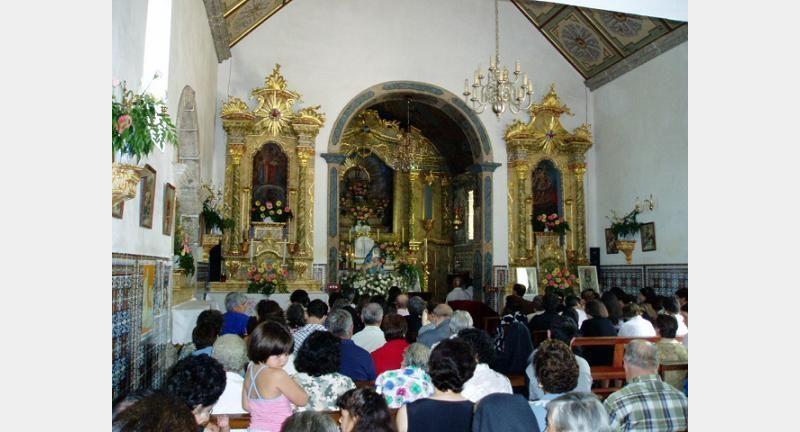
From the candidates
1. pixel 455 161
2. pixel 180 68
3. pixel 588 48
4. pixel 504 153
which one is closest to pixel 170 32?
pixel 180 68

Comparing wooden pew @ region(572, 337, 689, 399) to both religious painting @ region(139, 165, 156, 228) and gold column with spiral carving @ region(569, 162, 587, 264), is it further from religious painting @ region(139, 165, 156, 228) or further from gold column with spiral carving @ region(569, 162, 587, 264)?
gold column with spiral carving @ region(569, 162, 587, 264)

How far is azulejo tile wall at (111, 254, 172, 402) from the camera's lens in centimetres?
497

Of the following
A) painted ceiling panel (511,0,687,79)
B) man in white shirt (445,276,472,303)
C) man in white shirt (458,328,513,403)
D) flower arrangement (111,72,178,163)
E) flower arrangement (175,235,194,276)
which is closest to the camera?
flower arrangement (111,72,178,163)

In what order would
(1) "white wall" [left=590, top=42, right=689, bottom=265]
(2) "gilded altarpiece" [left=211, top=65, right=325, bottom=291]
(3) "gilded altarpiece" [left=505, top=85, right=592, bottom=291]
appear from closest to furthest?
(1) "white wall" [left=590, top=42, right=689, bottom=265], (2) "gilded altarpiece" [left=211, top=65, right=325, bottom=291], (3) "gilded altarpiece" [left=505, top=85, right=592, bottom=291]

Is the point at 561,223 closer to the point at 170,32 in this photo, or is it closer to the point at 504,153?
the point at 504,153

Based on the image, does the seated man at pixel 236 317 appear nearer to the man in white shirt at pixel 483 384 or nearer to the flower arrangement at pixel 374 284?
the man in white shirt at pixel 483 384

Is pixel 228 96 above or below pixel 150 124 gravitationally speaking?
above

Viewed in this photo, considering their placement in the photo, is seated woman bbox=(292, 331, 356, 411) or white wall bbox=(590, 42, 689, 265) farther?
white wall bbox=(590, 42, 689, 265)

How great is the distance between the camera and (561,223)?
14.5 meters

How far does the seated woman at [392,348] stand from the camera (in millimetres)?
5074

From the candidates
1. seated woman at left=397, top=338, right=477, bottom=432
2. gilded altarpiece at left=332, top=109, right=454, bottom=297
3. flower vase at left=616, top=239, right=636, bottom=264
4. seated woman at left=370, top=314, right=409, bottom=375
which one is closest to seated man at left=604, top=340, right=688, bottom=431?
seated woman at left=397, top=338, right=477, bottom=432

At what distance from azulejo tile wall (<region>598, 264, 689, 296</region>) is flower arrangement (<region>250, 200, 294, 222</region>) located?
286 inches

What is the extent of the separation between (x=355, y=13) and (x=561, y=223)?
672 cm

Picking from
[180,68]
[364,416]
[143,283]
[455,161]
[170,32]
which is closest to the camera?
[364,416]
